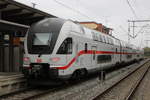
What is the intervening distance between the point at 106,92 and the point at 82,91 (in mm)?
1079

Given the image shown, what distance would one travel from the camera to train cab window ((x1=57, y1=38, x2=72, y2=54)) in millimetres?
9968

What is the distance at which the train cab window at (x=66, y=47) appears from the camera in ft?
32.7

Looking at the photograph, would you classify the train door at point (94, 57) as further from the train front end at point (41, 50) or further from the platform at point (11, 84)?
the platform at point (11, 84)

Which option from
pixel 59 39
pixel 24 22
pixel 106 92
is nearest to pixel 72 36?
pixel 59 39

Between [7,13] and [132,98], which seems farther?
[7,13]

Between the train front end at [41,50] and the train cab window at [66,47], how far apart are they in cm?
36

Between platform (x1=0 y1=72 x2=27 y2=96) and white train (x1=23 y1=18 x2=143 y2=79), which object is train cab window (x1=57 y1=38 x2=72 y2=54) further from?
platform (x1=0 y1=72 x2=27 y2=96)

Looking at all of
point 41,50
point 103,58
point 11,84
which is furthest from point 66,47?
point 103,58

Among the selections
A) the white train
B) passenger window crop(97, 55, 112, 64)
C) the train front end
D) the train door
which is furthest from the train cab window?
passenger window crop(97, 55, 112, 64)

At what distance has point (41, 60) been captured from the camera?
391 inches

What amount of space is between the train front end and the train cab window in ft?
1.18

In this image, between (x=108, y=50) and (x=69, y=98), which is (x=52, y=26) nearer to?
(x=69, y=98)

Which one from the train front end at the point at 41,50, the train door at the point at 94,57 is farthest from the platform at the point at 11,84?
the train door at the point at 94,57

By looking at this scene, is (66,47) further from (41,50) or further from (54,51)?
(41,50)
